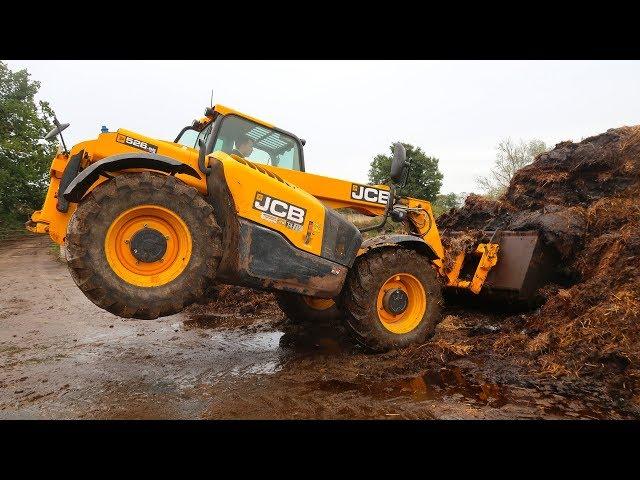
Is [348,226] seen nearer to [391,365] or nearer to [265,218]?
[265,218]

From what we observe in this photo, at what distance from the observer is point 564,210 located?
19.3 ft

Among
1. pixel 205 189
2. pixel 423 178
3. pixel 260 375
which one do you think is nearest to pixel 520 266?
pixel 260 375

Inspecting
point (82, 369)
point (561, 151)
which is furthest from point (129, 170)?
point (561, 151)

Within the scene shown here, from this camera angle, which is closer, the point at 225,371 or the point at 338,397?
the point at 338,397

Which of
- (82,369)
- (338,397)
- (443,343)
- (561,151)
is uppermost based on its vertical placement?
(561,151)

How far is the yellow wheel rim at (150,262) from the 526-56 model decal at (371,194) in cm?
232

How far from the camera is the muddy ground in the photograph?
3.06 m

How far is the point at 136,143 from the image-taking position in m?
3.93

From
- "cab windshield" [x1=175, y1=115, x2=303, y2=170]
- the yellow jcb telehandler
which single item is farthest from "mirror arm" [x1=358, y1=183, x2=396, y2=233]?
"cab windshield" [x1=175, y1=115, x2=303, y2=170]

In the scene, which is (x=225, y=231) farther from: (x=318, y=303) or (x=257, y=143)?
(x=318, y=303)

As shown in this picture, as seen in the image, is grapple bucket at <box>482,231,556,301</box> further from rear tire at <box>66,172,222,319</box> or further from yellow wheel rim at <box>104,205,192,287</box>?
yellow wheel rim at <box>104,205,192,287</box>

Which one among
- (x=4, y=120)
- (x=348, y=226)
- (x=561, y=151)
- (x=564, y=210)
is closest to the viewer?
(x=348, y=226)

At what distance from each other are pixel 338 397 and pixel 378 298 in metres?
1.47

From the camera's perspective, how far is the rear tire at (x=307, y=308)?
18.9 feet
